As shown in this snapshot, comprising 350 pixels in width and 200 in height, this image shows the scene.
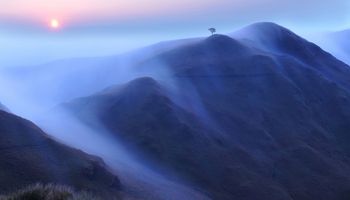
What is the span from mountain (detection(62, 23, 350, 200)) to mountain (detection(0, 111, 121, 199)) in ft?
32.6

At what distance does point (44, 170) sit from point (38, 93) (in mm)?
52327

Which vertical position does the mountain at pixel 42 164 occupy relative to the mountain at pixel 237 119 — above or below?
below

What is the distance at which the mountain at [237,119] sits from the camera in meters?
41.5

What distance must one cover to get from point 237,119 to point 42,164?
24.9 metres

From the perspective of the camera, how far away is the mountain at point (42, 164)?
28.1 m

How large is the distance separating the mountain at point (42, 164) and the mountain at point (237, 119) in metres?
9.93

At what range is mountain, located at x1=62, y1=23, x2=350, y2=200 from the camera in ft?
136

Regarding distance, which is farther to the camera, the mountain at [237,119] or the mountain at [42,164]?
the mountain at [237,119]

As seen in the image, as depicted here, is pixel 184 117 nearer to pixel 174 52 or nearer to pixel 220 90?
pixel 220 90

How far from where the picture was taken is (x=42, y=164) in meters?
29.6

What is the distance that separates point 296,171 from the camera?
4534cm

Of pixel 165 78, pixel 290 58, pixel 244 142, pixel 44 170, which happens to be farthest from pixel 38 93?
pixel 44 170

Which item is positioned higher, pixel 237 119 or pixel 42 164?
pixel 237 119

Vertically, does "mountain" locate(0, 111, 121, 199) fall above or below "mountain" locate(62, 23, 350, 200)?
below
